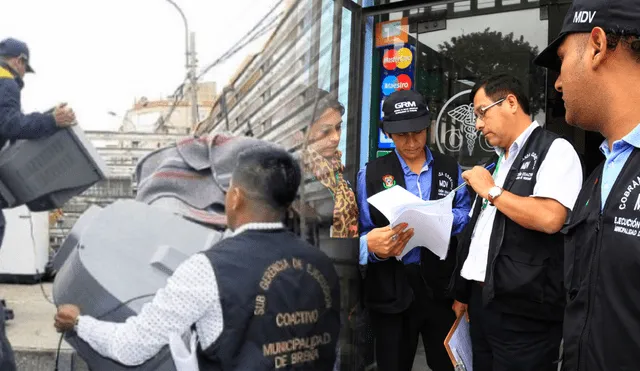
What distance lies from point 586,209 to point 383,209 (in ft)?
3.23

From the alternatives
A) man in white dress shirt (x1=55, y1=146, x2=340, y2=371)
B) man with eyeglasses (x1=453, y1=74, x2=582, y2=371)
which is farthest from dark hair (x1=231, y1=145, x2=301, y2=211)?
man with eyeglasses (x1=453, y1=74, x2=582, y2=371)

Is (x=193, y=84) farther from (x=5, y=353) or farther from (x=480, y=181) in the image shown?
(x=5, y=353)

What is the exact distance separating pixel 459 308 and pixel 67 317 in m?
1.62

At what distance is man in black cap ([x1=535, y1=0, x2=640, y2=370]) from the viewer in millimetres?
1322

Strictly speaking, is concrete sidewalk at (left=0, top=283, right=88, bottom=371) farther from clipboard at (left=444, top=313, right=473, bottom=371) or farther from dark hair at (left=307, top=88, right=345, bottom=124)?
clipboard at (left=444, top=313, right=473, bottom=371)

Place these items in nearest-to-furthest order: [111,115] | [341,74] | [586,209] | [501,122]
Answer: [586,209] < [111,115] < [501,122] < [341,74]

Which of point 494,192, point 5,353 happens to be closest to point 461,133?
point 494,192

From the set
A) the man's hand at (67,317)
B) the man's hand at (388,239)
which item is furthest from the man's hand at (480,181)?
the man's hand at (67,317)

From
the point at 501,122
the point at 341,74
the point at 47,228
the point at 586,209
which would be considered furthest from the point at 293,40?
the point at 586,209

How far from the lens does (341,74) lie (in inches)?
114

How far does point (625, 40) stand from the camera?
1.40m

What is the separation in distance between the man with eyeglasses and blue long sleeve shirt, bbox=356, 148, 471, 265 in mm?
344

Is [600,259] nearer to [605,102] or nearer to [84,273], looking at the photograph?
[605,102]

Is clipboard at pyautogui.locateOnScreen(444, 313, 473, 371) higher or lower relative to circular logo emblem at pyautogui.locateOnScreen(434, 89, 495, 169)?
lower
